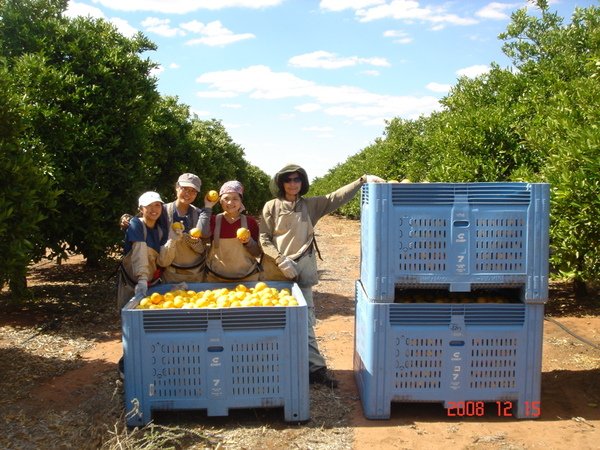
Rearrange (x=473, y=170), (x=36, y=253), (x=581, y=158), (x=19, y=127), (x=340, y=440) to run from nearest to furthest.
A: (x=340, y=440), (x=581, y=158), (x=19, y=127), (x=36, y=253), (x=473, y=170)

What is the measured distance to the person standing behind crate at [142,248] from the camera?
201 inches

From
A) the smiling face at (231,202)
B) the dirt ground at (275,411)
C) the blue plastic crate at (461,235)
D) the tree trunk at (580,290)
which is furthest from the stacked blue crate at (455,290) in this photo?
the tree trunk at (580,290)

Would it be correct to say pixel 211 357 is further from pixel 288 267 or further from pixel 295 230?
pixel 295 230

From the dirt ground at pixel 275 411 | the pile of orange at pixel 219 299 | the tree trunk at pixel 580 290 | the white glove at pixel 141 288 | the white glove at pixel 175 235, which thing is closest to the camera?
the dirt ground at pixel 275 411

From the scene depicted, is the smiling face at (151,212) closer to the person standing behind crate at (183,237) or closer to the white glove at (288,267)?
the person standing behind crate at (183,237)

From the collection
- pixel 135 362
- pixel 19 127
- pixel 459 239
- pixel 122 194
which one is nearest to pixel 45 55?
pixel 122 194

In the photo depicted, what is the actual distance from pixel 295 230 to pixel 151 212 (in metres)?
1.28

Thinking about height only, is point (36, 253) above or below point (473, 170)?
below

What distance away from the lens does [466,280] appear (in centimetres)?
458

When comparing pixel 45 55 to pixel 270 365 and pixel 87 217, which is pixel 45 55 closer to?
pixel 87 217

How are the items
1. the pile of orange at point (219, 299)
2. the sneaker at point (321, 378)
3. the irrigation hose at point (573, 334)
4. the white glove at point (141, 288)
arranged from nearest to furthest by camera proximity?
the pile of orange at point (219, 299), the white glove at point (141, 288), the sneaker at point (321, 378), the irrigation hose at point (573, 334)

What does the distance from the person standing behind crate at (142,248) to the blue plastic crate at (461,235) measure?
75.0 inches

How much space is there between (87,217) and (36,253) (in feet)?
2.88

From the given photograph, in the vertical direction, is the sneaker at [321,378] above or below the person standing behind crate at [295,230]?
below
